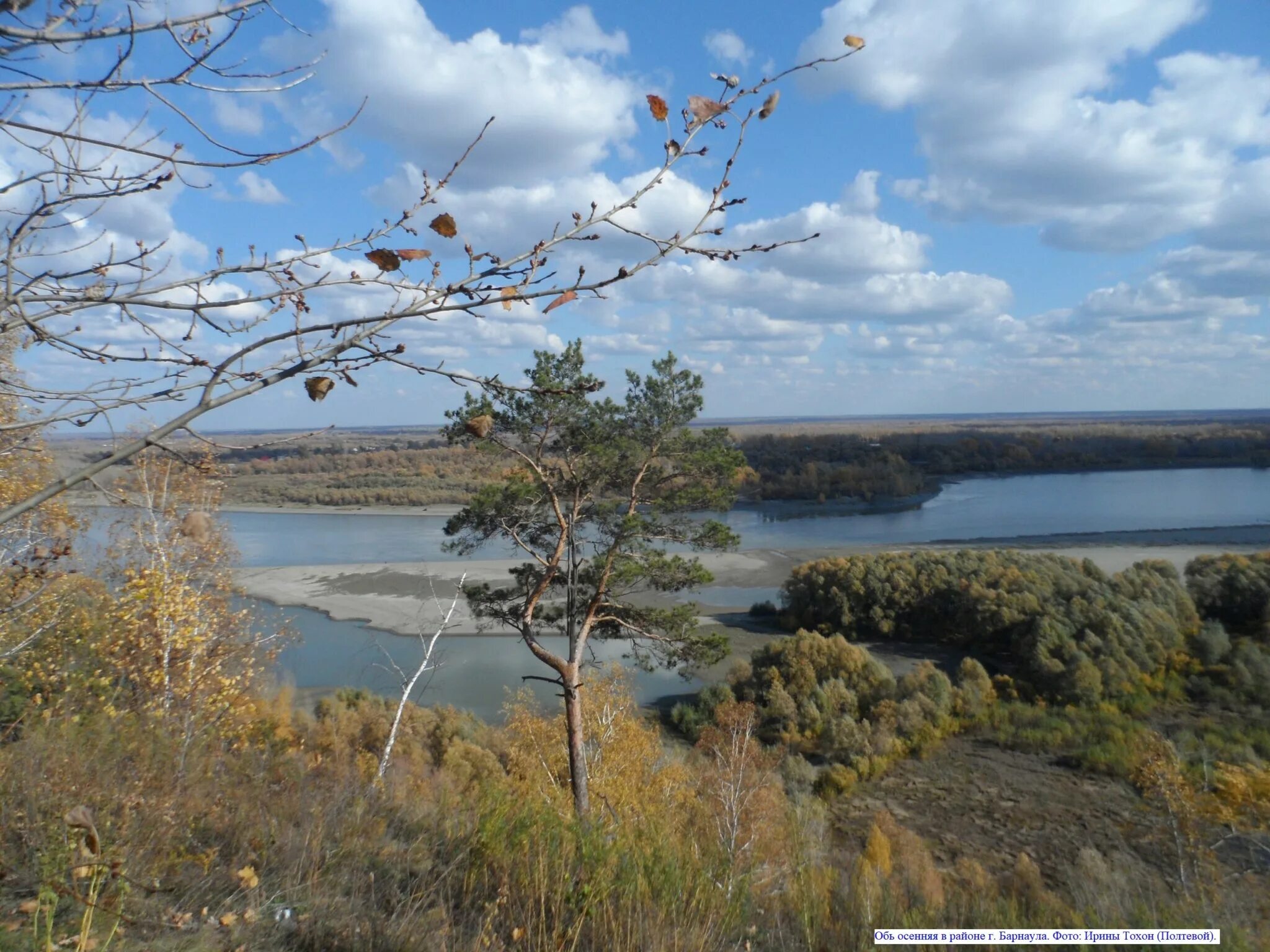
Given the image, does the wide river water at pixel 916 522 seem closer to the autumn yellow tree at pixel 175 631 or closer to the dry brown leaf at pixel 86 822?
the autumn yellow tree at pixel 175 631

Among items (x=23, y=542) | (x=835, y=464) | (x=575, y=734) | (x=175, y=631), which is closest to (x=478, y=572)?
(x=175, y=631)

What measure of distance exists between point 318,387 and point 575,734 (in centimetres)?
604

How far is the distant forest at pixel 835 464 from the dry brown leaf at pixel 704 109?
91.9ft

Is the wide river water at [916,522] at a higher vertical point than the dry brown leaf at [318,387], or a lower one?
lower

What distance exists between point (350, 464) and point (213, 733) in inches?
1737

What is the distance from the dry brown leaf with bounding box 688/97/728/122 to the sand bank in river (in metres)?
16.3

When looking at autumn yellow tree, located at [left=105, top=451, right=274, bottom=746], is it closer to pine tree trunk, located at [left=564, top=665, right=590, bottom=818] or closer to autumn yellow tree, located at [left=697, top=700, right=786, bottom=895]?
pine tree trunk, located at [left=564, top=665, right=590, bottom=818]

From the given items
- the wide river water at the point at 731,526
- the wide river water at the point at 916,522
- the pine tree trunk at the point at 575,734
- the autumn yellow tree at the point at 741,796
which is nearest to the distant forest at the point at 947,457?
the wide river water at the point at 731,526

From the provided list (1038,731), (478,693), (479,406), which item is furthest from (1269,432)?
(479,406)

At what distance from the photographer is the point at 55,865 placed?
206cm

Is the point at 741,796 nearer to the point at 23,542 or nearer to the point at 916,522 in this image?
the point at 23,542

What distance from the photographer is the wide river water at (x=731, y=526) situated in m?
15.4

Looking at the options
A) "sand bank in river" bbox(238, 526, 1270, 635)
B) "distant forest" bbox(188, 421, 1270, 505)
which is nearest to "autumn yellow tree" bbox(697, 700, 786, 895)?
"sand bank in river" bbox(238, 526, 1270, 635)

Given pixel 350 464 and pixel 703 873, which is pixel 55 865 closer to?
pixel 703 873
